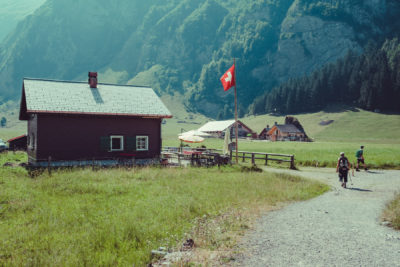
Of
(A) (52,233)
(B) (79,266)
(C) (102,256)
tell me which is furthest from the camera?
(A) (52,233)

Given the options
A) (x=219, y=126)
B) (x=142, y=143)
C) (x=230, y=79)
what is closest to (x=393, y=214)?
(x=230, y=79)

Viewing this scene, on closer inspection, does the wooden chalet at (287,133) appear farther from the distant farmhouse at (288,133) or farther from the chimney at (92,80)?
the chimney at (92,80)

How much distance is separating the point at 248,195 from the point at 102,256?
713 centimetres

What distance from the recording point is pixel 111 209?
8.90 meters

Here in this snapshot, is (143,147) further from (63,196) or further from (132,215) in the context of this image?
(132,215)

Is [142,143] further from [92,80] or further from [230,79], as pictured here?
[230,79]

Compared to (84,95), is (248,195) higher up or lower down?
lower down

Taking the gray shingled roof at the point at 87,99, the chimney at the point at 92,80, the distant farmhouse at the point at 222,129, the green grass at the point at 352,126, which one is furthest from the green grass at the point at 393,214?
the distant farmhouse at the point at 222,129

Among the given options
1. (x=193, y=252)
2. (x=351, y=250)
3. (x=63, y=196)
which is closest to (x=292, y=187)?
(x=351, y=250)

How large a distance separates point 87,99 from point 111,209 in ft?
50.1

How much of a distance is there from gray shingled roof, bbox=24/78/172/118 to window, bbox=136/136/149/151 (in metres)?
2.06

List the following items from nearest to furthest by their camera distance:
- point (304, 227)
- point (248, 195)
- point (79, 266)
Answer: point (79, 266), point (304, 227), point (248, 195)

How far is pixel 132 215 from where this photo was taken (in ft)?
26.8

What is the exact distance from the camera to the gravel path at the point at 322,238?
223 inches
